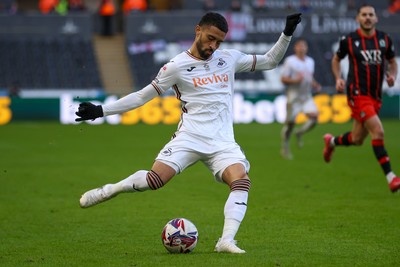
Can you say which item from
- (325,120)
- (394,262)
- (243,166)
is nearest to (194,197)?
(243,166)

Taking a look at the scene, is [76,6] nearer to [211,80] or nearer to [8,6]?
[8,6]

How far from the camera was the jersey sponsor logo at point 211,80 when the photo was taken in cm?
856

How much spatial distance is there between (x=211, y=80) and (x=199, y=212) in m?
3.18

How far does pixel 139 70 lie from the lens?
37625 millimetres

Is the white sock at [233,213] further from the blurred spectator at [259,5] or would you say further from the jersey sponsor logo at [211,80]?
the blurred spectator at [259,5]

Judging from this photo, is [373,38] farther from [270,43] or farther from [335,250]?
[270,43]

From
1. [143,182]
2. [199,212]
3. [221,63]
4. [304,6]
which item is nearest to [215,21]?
[221,63]

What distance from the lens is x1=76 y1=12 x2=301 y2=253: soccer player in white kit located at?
841 centimetres

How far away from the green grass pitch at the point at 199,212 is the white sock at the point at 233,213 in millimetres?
233

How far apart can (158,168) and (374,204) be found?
14.6 feet

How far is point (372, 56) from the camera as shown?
12.9m

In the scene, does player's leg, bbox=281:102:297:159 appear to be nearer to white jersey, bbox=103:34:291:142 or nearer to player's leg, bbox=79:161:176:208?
white jersey, bbox=103:34:291:142

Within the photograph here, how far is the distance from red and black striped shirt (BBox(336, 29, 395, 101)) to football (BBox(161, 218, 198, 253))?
5406mm

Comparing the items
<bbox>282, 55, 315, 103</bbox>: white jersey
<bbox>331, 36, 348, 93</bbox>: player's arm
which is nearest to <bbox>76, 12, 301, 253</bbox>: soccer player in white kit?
<bbox>331, 36, 348, 93</bbox>: player's arm
